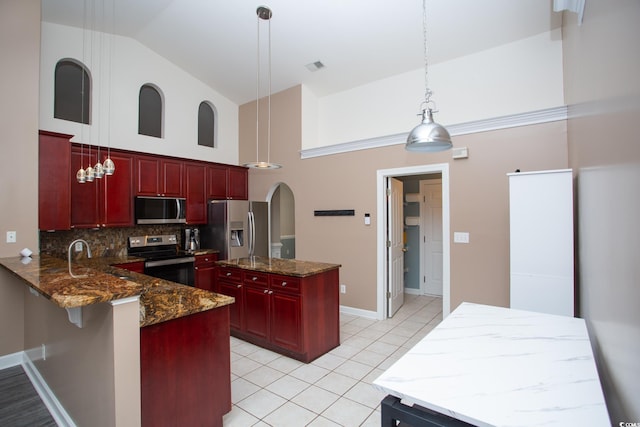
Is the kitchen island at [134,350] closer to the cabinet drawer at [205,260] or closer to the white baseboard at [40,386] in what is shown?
the white baseboard at [40,386]

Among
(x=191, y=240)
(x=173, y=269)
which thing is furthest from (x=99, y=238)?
(x=191, y=240)

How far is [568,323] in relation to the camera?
1.81 m

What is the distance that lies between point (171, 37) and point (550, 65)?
4.97 metres

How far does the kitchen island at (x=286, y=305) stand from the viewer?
9.96ft

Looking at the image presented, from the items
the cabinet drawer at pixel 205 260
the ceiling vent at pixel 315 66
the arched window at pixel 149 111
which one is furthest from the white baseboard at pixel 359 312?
the arched window at pixel 149 111

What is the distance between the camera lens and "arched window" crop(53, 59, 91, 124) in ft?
13.4

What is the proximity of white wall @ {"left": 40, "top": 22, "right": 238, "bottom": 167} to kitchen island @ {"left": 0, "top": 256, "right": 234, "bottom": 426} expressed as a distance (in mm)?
2784

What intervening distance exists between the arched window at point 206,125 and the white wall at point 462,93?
191 centimetres

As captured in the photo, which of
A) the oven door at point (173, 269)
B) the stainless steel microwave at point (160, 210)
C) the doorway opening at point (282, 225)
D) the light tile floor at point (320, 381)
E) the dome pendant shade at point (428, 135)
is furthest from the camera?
the doorway opening at point (282, 225)

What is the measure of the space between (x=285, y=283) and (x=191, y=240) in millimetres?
2798

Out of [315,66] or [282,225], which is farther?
[282,225]

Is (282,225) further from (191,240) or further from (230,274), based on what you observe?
(230,274)

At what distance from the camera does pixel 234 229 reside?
5.14 m

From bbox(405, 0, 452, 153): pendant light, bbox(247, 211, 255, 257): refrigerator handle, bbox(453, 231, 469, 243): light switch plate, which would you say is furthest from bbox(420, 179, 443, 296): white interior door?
bbox(405, 0, 452, 153): pendant light
